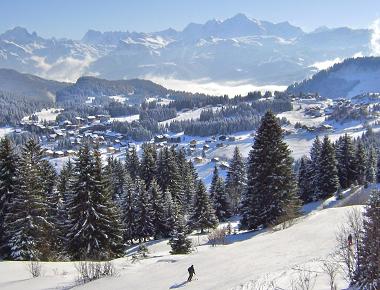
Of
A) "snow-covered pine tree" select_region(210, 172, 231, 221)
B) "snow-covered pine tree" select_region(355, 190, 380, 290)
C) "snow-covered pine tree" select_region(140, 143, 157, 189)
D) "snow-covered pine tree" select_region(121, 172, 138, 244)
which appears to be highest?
"snow-covered pine tree" select_region(355, 190, 380, 290)

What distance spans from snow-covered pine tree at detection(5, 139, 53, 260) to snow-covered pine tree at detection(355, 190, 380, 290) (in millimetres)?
21236

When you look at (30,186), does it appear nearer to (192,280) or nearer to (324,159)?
(192,280)

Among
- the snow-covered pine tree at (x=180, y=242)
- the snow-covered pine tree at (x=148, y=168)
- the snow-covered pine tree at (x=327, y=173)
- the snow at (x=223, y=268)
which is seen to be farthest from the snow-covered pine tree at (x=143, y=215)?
the snow-covered pine tree at (x=327, y=173)

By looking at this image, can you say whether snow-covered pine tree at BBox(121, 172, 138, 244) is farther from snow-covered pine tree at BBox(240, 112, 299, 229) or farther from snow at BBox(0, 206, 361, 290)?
snow at BBox(0, 206, 361, 290)

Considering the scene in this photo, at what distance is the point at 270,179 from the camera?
3872 centimetres

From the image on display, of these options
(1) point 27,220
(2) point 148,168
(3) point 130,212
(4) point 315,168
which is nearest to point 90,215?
(1) point 27,220

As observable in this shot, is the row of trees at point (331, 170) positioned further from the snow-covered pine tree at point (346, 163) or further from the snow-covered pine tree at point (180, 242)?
the snow-covered pine tree at point (180, 242)

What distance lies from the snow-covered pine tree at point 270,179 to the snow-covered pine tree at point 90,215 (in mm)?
A: 11946

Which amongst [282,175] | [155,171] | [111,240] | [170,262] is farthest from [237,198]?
[170,262]

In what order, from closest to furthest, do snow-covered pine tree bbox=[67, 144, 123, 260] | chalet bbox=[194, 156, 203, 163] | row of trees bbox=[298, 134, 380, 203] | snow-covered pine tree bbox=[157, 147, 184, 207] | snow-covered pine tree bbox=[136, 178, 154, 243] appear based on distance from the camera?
snow-covered pine tree bbox=[67, 144, 123, 260], snow-covered pine tree bbox=[136, 178, 154, 243], row of trees bbox=[298, 134, 380, 203], snow-covered pine tree bbox=[157, 147, 184, 207], chalet bbox=[194, 156, 203, 163]

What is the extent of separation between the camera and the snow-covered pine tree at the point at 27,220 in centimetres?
3094

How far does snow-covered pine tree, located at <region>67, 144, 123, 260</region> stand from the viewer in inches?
1271

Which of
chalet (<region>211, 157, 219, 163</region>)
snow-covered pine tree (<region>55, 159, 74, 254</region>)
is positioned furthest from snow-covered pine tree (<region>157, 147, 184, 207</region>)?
chalet (<region>211, 157, 219, 163</region>)

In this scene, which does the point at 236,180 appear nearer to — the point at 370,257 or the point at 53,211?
the point at 53,211
